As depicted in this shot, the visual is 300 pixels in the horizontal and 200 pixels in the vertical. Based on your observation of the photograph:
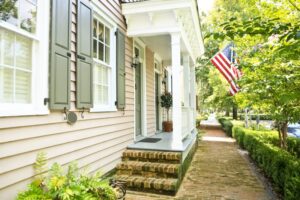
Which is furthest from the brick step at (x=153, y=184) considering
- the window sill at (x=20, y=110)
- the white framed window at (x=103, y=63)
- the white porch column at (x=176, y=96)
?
the window sill at (x=20, y=110)

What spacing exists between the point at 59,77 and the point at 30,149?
97 centimetres

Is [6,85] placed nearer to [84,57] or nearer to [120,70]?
[84,57]

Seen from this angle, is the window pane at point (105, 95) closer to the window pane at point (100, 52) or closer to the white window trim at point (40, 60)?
the window pane at point (100, 52)

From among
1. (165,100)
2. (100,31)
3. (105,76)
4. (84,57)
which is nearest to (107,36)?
(100,31)

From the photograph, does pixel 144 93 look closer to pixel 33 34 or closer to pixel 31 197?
pixel 33 34

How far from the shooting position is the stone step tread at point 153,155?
196 inches

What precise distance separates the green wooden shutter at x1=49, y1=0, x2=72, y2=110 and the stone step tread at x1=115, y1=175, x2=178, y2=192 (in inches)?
78.7

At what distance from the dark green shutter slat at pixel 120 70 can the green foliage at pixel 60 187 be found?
2.06m

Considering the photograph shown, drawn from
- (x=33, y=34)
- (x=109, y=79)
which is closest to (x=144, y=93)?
(x=109, y=79)

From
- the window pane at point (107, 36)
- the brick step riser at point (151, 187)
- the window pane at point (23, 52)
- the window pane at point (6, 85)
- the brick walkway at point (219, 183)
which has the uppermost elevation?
the window pane at point (107, 36)

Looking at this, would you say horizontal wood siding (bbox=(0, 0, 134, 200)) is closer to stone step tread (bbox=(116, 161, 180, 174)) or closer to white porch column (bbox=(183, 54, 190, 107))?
stone step tread (bbox=(116, 161, 180, 174))

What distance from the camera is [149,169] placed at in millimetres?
4809

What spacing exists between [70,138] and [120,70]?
6.87 feet

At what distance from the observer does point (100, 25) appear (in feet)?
15.6
